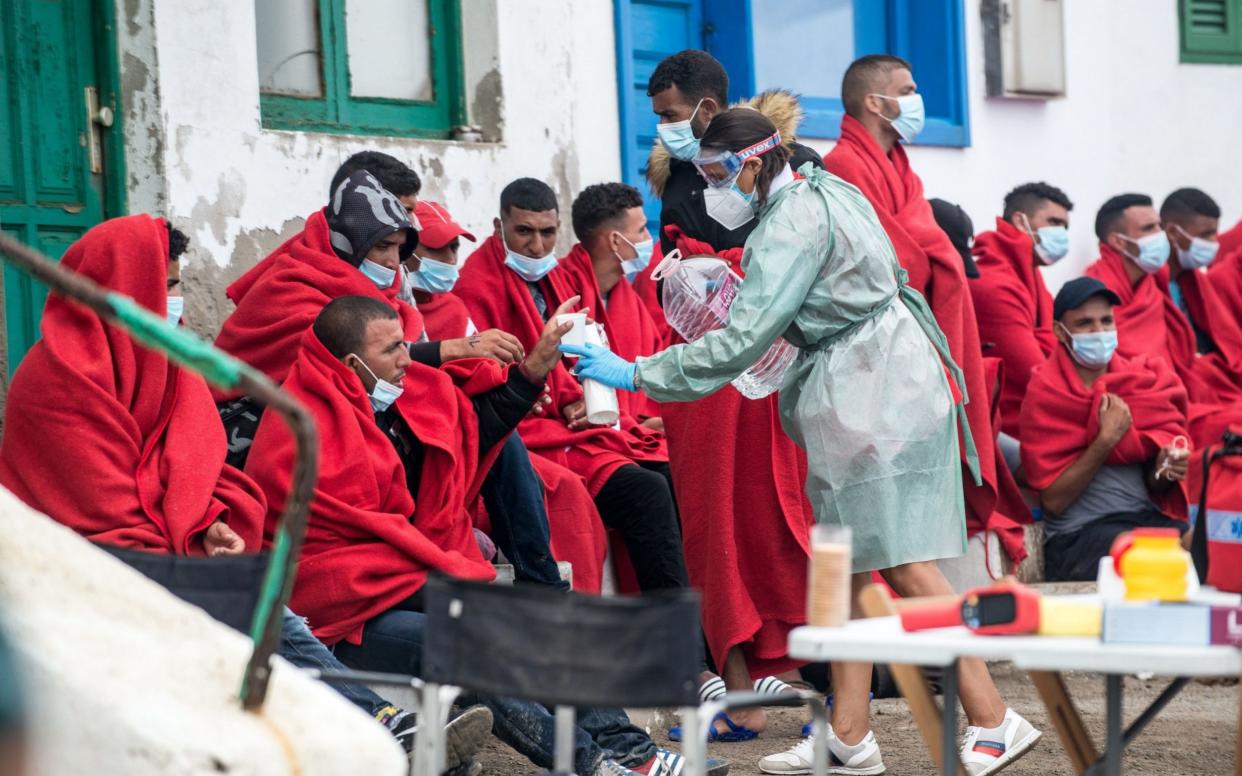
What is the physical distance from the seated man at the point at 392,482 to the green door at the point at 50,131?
1.47 meters

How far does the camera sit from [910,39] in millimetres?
8789

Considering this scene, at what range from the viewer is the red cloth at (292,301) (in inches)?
A: 201

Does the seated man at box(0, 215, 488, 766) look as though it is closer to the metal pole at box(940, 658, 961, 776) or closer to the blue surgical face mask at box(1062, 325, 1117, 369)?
the metal pole at box(940, 658, 961, 776)

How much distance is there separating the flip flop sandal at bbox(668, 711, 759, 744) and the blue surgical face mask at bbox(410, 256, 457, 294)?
160cm

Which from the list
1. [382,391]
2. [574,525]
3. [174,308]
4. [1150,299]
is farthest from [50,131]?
[1150,299]

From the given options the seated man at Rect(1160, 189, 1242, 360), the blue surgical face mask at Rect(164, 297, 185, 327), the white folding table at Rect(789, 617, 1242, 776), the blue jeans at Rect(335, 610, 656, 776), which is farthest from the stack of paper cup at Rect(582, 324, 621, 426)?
the seated man at Rect(1160, 189, 1242, 360)

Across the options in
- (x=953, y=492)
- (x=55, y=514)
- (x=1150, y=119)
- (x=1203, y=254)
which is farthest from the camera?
(x=1150, y=119)

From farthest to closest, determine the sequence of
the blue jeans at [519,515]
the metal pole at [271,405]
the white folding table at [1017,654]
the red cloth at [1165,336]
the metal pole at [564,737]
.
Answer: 1. the red cloth at [1165,336]
2. the blue jeans at [519,515]
3. the metal pole at [564,737]
4. the white folding table at [1017,654]
5. the metal pole at [271,405]

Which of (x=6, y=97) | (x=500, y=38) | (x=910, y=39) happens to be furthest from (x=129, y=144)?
(x=910, y=39)

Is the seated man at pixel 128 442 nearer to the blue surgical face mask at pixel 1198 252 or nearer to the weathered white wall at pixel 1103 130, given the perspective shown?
the weathered white wall at pixel 1103 130

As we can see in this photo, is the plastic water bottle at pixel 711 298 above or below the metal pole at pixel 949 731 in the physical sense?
above

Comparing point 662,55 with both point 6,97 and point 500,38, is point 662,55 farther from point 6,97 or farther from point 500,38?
point 6,97

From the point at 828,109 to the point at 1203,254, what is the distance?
1952 mm

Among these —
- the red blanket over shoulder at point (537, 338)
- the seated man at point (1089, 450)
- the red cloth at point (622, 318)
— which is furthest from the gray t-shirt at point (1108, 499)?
the red blanket over shoulder at point (537, 338)
